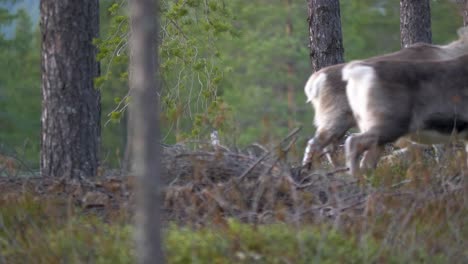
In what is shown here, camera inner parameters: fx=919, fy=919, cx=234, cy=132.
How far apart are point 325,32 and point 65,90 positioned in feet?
17.1

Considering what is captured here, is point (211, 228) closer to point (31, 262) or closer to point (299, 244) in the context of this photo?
point (299, 244)

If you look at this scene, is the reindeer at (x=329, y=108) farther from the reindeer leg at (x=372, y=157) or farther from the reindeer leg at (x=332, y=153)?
the reindeer leg at (x=372, y=157)

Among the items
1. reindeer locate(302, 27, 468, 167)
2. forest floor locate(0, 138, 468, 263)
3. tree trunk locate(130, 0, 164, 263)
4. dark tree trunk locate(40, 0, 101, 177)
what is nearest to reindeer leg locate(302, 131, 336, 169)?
reindeer locate(302, 27, 468, 167)

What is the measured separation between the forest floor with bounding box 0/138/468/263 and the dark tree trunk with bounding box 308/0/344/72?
451cm

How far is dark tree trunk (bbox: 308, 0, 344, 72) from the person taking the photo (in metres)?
12.8

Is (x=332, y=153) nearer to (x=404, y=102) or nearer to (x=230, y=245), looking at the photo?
(x=404, y=102)

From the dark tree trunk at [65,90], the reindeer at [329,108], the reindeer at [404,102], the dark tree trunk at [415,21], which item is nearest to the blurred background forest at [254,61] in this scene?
the dark tree trunk at [415,21]

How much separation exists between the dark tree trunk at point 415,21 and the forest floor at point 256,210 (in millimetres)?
5830

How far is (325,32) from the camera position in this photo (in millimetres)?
12914

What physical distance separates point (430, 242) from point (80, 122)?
3.67 meters

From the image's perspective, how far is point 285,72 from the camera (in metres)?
41.3

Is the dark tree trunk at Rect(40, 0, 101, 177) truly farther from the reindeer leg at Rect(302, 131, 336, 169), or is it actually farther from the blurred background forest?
the blurred background forest

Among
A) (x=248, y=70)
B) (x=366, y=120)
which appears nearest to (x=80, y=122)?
(x=366, y=120)

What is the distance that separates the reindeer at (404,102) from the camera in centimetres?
945
